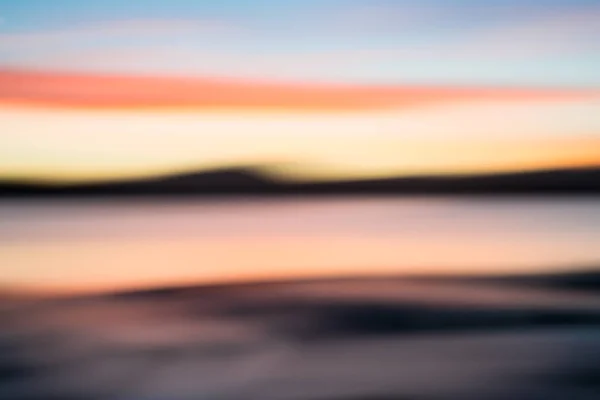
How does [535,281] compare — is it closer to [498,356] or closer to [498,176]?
[498,176]

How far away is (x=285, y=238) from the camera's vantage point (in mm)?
1634

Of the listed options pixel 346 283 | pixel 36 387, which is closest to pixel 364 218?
pixel 346 283

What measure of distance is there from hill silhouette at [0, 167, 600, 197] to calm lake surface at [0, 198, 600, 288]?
2cm

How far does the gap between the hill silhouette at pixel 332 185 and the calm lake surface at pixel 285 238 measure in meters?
0.02

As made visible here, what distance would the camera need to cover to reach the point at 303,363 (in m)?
1.37

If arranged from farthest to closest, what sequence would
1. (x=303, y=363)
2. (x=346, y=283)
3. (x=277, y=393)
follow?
(x=346, y=283), (x=303, y=363), (x=277, y=393)

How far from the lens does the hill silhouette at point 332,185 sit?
160cm

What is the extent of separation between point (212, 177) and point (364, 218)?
11.4 inches

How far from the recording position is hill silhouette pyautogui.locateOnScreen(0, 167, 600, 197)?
160 centimetres

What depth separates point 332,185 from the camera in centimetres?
163

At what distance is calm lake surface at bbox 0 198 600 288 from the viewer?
1.57 metres

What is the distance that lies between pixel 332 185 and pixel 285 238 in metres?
0.13

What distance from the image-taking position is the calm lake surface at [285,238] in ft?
5.15

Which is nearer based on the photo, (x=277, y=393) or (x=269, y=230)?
(x=277, y=393)
